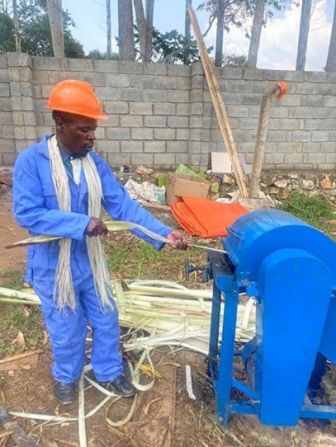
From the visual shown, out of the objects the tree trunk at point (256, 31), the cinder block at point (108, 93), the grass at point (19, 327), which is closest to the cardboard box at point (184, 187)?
the cinder block at point (108, 93)

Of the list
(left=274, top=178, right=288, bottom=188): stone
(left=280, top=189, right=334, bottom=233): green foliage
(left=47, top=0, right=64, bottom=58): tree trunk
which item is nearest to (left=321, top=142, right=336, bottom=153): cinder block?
(left=274, top=178, right=288, bottom=188): stone

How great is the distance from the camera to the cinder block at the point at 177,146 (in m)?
7.19

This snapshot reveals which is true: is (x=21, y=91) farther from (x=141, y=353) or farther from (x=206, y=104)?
(x=141, y=353)

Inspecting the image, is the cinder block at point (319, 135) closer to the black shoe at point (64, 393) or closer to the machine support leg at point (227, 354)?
the machine support leg at point (227, 354)

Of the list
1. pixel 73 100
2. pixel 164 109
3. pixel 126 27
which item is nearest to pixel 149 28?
pixel 126 27

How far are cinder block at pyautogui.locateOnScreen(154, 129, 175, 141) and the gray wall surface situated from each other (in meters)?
0.02

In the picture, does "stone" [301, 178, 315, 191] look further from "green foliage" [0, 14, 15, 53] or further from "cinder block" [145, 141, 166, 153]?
"green foliage" [0, 14, 15, 53]

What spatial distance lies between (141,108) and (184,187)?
181 cm

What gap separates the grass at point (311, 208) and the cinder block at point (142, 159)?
8.42ft

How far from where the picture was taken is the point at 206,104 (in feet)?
22.8

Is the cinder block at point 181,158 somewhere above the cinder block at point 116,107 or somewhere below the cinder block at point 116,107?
below

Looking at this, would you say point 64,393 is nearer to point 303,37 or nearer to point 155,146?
point 155,146

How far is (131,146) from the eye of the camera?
710 cm

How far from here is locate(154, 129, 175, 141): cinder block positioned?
7.09 meters
